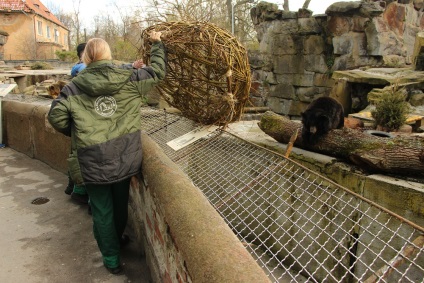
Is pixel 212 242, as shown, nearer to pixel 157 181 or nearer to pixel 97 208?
pixel 157 181

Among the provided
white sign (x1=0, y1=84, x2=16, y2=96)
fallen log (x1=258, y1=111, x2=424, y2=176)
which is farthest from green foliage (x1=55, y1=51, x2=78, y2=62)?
fallen log (x1=258, y1=111, x2=424, y2=176)

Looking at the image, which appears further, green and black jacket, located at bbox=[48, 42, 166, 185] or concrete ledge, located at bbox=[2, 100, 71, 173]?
concrete ledge, located at bbox=[2, 100, 71, 173]

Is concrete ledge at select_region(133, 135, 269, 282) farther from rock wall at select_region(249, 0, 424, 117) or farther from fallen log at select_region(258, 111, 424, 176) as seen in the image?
rock wall at select_region(249, 0, 424, 117)

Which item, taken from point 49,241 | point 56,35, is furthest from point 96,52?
point 56,35

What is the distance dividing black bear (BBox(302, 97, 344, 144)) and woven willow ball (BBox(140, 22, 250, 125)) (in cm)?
94

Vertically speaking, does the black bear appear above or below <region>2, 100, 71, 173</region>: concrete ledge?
above

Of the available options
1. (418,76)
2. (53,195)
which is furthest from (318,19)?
(53,195)

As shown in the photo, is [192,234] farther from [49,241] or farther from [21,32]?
[21,32]

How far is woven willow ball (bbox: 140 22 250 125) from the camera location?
281 cm

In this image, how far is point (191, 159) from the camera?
12.3ft

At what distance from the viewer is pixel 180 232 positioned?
5.61 feet

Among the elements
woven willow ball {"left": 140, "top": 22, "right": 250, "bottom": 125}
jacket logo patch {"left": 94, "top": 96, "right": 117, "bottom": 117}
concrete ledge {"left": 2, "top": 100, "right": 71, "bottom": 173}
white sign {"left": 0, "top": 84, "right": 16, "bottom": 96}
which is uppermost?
woven willow ball {"left": 140, "top": 22, "right": 250, "bottom": 125}

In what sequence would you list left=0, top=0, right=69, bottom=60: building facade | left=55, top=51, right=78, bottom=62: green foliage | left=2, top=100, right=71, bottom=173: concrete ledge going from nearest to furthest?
left=2, top=100, right=71, bottom=173: concrete ledge
left=55, top=51, right=78, bottom=62: green foliage
left=0, top=0, right=69, bottom=60: building facade

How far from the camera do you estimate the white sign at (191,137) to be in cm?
355
